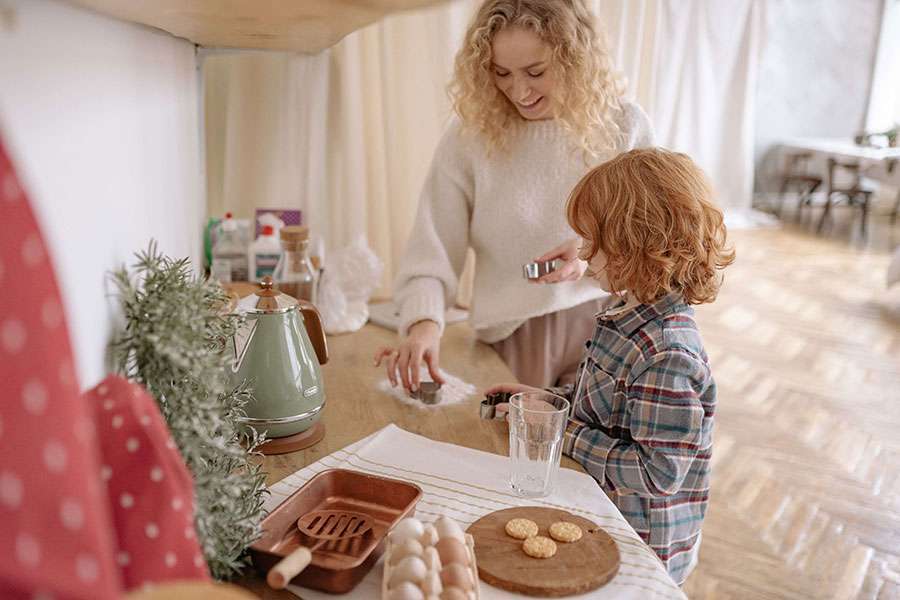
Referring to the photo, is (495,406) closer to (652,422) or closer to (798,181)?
(652,422)

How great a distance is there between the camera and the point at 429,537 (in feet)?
2.48

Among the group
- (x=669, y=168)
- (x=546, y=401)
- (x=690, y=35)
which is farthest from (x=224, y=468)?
(x=690, y=35)

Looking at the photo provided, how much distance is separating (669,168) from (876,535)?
1.73 meters

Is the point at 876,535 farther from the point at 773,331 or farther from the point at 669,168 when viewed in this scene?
the point at 773,331

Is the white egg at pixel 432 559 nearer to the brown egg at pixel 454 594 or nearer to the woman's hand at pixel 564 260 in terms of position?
the brown egg at pixel 454 594

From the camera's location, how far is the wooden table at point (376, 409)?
108cm

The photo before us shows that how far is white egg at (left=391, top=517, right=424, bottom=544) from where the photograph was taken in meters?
0.75

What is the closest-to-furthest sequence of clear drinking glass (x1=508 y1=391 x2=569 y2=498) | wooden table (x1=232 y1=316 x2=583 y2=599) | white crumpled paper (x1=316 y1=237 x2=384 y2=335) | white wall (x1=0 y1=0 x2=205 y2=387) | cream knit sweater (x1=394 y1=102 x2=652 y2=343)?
1. white wall (x1=0 y1=0 x2=205 y2=387)
2. clear drinking glass (x1=508 y1=391 x2=569 y2=498)
3. wooden table (x1=232 y1=316 x2=583 y2=599)
4. cream knit sweater (x1=394 y1=102 x2=652 y2=343)
5. white crumpled paper (x1=316 y1=237 x2=384 y2=335)

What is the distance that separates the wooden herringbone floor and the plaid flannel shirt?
1.06m

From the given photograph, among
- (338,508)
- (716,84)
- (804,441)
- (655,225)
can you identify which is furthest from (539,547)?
(716,84)

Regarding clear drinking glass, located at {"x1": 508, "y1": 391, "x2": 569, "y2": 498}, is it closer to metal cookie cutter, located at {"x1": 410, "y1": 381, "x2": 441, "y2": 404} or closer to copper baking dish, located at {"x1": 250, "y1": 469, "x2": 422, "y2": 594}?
copper baking dish, located at {"x1": 250, "y1": 469, "x2": 422, "y2": 594}

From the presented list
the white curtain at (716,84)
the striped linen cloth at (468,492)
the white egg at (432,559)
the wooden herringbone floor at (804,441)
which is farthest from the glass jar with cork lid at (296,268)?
the white curtain at (716,84)

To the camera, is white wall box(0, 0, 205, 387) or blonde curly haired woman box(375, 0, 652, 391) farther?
blonde curly haired woman box(375, 0, 652, 391)

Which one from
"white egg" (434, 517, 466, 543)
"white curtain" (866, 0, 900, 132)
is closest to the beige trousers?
"white egg" (434, 517, 466, 543)
